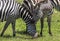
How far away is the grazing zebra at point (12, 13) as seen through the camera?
37.0 ft

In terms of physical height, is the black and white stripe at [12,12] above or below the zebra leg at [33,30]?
above

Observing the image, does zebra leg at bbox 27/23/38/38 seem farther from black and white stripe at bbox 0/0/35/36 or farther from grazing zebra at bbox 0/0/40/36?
black and white stripe at bbox 0/0/35/36

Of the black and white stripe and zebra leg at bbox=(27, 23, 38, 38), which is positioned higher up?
the black and white stripe

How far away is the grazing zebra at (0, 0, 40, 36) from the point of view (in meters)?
11.3

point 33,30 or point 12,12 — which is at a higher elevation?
point 12,12

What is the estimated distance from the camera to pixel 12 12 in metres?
11.3

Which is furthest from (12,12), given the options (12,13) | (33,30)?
(33,30)

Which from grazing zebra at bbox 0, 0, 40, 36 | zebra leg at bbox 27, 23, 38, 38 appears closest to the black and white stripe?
grazing zebra at bbox 0, 0, 40, 36

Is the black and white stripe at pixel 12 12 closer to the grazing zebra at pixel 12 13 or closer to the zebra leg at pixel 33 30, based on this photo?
the grazing zebra at pixel 12 13

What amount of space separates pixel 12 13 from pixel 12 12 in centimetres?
5

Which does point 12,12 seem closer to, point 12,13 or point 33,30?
point 12,13

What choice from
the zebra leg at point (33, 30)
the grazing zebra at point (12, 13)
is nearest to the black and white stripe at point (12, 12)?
the grazing zebra at point (12, 13)

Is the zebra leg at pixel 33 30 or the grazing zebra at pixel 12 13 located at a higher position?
the grazing zebra at pixel 12 13

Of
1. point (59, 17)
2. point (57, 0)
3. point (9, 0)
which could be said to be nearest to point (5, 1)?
point (9, 0)
